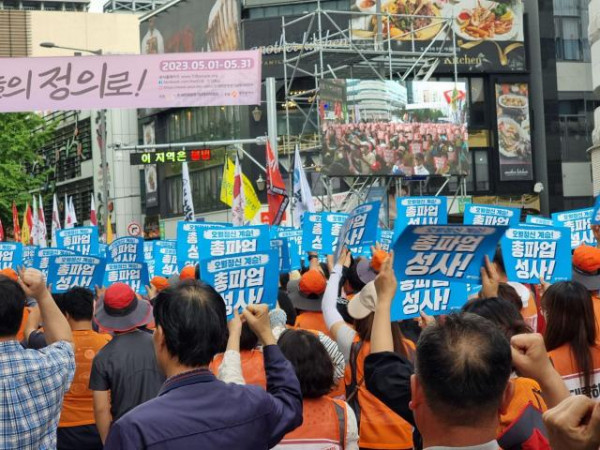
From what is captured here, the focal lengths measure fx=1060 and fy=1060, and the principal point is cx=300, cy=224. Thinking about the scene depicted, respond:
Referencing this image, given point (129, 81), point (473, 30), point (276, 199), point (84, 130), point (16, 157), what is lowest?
point (276, 199)

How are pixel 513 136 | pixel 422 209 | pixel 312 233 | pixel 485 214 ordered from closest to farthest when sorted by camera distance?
pixel 485 214, pixel 422 209, pixel 312 233, pixel 513 136

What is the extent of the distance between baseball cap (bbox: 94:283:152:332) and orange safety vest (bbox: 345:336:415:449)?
1631mm

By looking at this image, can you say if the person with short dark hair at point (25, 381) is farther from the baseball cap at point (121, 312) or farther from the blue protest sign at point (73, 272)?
the blue protest sign at point (73, 272)

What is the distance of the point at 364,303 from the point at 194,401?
1818 millimetres

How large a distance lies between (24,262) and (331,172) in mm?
17363

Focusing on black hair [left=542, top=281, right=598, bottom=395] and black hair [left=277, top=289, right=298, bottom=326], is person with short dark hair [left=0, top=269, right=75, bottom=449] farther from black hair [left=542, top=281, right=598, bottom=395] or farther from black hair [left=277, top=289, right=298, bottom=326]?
black hair [left=277, top=289, right=298, bottom=326]

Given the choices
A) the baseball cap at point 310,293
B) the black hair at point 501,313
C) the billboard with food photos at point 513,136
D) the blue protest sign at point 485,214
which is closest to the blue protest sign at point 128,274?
the blue protest sign at point 485,214

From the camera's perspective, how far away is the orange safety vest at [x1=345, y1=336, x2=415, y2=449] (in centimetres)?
519

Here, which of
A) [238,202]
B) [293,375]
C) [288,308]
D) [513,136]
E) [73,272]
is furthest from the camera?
[513,136]

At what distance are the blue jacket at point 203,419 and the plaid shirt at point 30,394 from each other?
84cm

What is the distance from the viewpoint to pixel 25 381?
4.07 meters

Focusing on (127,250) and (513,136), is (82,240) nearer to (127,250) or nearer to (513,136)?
(127,250)

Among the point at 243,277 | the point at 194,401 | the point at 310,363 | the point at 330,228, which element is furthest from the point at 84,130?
the point at 194,401

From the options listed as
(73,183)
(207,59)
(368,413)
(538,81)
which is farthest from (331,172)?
(73,183)
